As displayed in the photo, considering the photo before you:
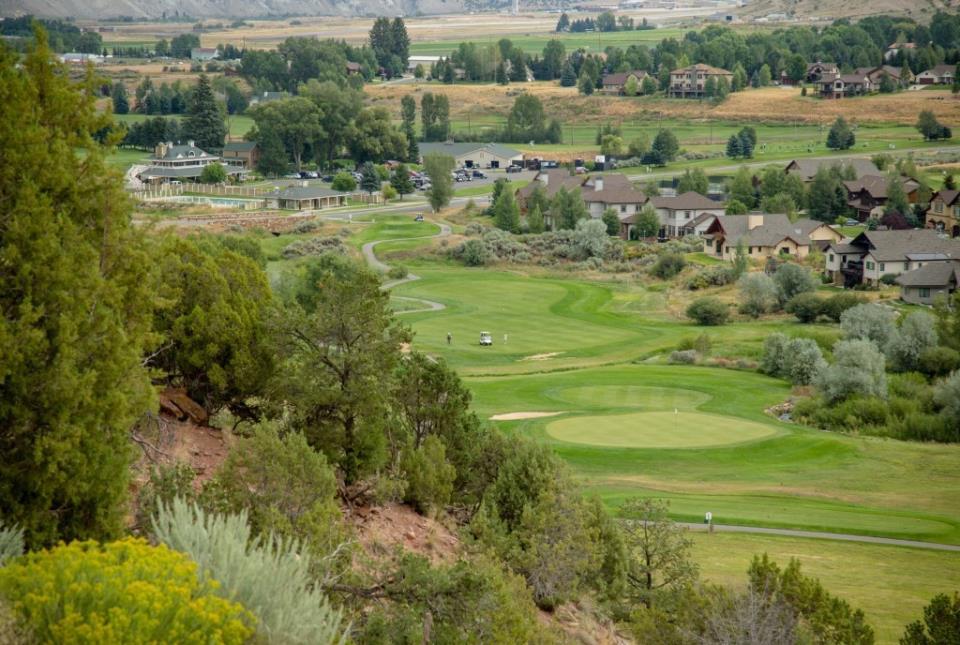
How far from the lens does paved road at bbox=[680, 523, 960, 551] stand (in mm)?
33969

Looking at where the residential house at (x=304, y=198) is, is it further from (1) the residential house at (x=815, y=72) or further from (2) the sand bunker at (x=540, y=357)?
(1) the residential house at (x=815, y=72)


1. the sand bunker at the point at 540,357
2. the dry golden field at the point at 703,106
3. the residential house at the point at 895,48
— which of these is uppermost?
the residential house at the point at 895,48

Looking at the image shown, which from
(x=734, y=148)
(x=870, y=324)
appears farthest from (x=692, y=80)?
(x=870, y=324)

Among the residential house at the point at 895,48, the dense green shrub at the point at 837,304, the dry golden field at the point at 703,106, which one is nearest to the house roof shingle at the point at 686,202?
the dense green shrub at the point at 837,304

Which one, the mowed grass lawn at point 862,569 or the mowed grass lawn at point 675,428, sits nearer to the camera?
the mowed grass lawn at point 862,569

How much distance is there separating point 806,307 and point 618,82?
333ft

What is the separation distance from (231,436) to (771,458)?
23720mm

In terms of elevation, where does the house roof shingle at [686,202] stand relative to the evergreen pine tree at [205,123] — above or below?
below

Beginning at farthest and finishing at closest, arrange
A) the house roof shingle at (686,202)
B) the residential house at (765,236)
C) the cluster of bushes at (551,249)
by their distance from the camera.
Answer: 1. the house roof shingle at (686,202)
2. the cluster of bushes at (551,249)
3. the residential house at (765,236)

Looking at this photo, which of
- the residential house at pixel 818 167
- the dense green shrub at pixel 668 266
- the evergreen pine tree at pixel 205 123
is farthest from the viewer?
the evergreen pine tree at pixel 205 123

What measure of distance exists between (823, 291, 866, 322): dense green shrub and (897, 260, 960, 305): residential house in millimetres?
4777

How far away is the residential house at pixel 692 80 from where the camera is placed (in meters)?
156

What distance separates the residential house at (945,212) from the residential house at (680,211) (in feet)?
47.5

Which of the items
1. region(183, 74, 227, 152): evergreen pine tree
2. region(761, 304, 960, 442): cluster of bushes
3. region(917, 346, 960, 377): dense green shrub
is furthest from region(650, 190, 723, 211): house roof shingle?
region(183, 74, 227, 152): evergreen pine tree
